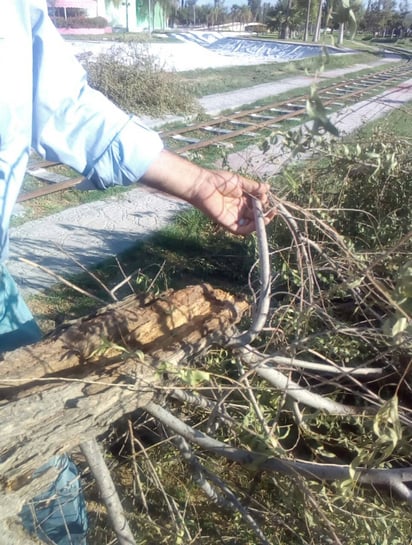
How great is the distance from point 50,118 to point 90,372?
2.70ft

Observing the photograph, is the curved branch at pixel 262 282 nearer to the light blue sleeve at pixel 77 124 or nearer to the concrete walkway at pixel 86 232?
→ the light blue sleeve at pixel 77 124

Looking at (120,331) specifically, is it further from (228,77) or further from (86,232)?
(228,77)

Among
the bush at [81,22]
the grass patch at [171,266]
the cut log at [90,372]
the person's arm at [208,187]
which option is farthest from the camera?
the bush at [81,22]

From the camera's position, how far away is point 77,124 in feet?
5.95

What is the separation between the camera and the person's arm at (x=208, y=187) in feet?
6.43

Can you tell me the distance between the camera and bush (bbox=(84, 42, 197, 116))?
13125 mm

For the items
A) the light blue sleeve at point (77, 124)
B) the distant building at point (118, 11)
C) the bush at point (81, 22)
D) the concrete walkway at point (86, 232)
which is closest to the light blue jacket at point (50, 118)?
the light blue sleeve at point (77, 124)

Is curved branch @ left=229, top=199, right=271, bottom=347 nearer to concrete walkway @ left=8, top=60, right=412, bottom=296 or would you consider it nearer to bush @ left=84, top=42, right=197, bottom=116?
concrete walkway @ left=8, top=60, right=412, bottom=296

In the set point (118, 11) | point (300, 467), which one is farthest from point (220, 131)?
point (118, 11)

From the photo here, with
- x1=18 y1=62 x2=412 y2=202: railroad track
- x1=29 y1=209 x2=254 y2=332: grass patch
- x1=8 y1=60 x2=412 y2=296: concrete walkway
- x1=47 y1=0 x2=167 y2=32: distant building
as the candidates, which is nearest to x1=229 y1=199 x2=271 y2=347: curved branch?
x1=29 y1=209 x2=254 y2=332: grass patch

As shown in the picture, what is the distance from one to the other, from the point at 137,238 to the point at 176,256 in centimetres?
66

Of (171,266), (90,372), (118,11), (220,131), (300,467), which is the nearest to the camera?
(90,372)

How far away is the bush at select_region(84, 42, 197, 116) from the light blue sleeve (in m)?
11.4

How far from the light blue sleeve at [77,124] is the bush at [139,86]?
11.4m
